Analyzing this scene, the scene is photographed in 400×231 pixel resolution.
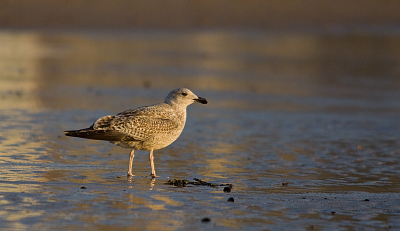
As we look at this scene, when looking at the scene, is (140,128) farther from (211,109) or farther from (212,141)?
(211,109)

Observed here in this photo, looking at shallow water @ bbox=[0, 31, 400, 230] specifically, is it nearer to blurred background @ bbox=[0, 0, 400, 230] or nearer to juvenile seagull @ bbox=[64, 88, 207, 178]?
blurred background @ bbox=[0, 0, 400, 230]

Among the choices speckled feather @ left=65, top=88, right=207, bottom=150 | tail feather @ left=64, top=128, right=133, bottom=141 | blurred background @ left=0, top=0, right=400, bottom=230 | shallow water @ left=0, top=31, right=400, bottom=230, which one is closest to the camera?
shallow water @ left=0, top=31, right=400, bottom=230

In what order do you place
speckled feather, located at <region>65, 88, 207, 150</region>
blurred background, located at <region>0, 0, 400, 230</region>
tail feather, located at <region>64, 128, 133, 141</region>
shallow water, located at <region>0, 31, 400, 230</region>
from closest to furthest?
shallow water, located at <region>0, 31, 400, 230</region> → blurred background, located at <region>0, 0, 400, 230</region> → tail feather, located at <region>64, 128, 133, 141</region> → speckled feather, located at <region>65, 88, 207, 150</region>

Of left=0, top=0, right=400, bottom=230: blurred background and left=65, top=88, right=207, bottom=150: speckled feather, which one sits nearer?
left=0, top=0, right=400, bottom=230: blurred background

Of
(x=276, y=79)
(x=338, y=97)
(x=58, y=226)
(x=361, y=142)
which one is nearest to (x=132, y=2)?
(x=276, y=79)

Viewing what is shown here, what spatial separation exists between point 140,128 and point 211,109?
8.40 m

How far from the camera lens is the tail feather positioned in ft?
36.6

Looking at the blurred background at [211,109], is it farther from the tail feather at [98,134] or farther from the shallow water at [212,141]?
the tail feather at [98,134]

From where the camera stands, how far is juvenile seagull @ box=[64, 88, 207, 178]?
11227 mm

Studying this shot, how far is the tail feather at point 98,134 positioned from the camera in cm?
1115

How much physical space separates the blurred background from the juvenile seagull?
56cm

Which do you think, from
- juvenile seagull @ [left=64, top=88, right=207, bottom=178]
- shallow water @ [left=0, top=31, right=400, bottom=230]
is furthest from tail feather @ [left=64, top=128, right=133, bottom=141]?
shallow water @ [left=0, top=31, right=400, bottom=230]

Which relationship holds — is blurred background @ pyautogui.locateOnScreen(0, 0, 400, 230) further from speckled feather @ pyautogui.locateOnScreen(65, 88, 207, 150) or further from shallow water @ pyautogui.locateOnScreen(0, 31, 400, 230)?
Answer: speckled feather @ pyautogui.locateOnScreen(65, 88, 207, 150)

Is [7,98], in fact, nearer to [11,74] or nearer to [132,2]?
[11,74]
